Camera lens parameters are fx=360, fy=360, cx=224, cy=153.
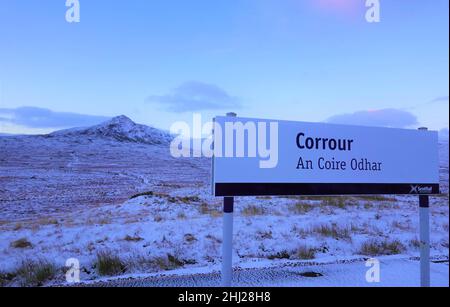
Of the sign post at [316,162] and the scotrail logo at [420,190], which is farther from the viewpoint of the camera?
the scotrail logo at [420,190]

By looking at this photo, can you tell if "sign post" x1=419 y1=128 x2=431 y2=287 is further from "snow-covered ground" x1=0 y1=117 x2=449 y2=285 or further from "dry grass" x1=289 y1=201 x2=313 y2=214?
"dry grass" x1=289 y1=201 x2=313 y2=214

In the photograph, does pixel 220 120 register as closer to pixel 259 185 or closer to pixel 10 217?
pixel 259 185

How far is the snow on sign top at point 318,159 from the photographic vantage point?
342cm

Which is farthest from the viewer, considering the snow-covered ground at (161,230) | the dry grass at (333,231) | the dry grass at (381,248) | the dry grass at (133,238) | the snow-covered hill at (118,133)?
the snow-covered hill at (118,133)

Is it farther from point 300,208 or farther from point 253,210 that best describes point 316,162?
point 300,208

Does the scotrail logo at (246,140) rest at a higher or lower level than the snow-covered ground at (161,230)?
higher

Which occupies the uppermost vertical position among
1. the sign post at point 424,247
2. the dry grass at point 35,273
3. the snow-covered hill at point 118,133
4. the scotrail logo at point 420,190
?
the snow-covered hill at point 118,133

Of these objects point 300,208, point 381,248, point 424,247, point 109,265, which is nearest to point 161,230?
point 109,265

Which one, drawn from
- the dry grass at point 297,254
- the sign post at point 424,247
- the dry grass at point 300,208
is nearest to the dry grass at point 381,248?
the dry grass at point 297,254

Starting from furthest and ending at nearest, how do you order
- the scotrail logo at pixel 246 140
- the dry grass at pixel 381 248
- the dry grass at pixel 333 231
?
the dry grass at pixel 333 231 → the dry grass at pixel 381 248 → the scotrail logo at pixel 246 140

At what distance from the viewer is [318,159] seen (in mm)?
3840

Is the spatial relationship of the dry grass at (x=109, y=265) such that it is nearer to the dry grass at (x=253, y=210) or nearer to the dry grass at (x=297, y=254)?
the dry grass at (x=297, y=254)

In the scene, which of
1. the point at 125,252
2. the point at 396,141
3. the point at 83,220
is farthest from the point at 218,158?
the point at 83,220

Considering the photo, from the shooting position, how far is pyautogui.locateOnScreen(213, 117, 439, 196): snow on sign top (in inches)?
134
